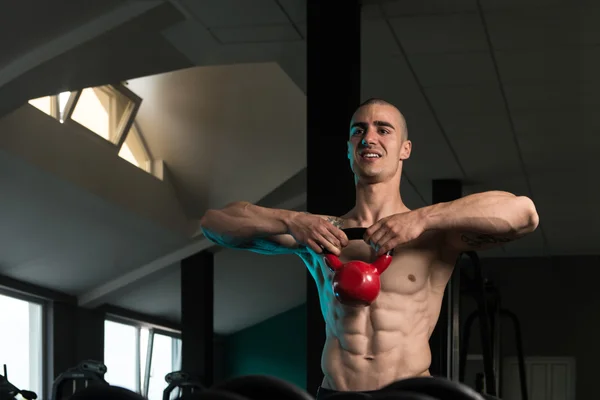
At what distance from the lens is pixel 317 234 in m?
2.45

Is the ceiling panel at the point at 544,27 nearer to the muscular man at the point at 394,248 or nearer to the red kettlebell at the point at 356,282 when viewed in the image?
the muscular man at the point at 394,248

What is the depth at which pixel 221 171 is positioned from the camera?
11.2 meters

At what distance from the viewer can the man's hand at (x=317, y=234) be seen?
2423mm

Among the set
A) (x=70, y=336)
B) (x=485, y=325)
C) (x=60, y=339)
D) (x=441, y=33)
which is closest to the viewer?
(x=441, y=33)

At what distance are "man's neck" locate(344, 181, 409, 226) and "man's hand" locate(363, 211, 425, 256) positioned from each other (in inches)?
10.5

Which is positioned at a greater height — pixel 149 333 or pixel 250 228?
pixel 149 333

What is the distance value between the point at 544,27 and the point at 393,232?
12.3 feet

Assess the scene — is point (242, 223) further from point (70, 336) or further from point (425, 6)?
point (70, 336)

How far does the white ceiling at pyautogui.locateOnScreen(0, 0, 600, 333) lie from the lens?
18.9 feet

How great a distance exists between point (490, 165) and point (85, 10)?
448cm

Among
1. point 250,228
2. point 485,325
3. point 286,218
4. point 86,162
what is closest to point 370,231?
point 286,218

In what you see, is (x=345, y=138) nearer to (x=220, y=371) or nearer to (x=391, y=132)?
(x=391, y=132)

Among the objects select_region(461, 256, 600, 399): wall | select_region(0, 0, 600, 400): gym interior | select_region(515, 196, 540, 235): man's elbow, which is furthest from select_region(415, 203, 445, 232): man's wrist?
select_region(461, 256, 600, 399): wall

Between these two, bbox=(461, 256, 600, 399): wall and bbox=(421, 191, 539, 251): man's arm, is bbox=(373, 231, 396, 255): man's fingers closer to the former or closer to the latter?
bbox=(421, 191, 539, 251): man's arm
